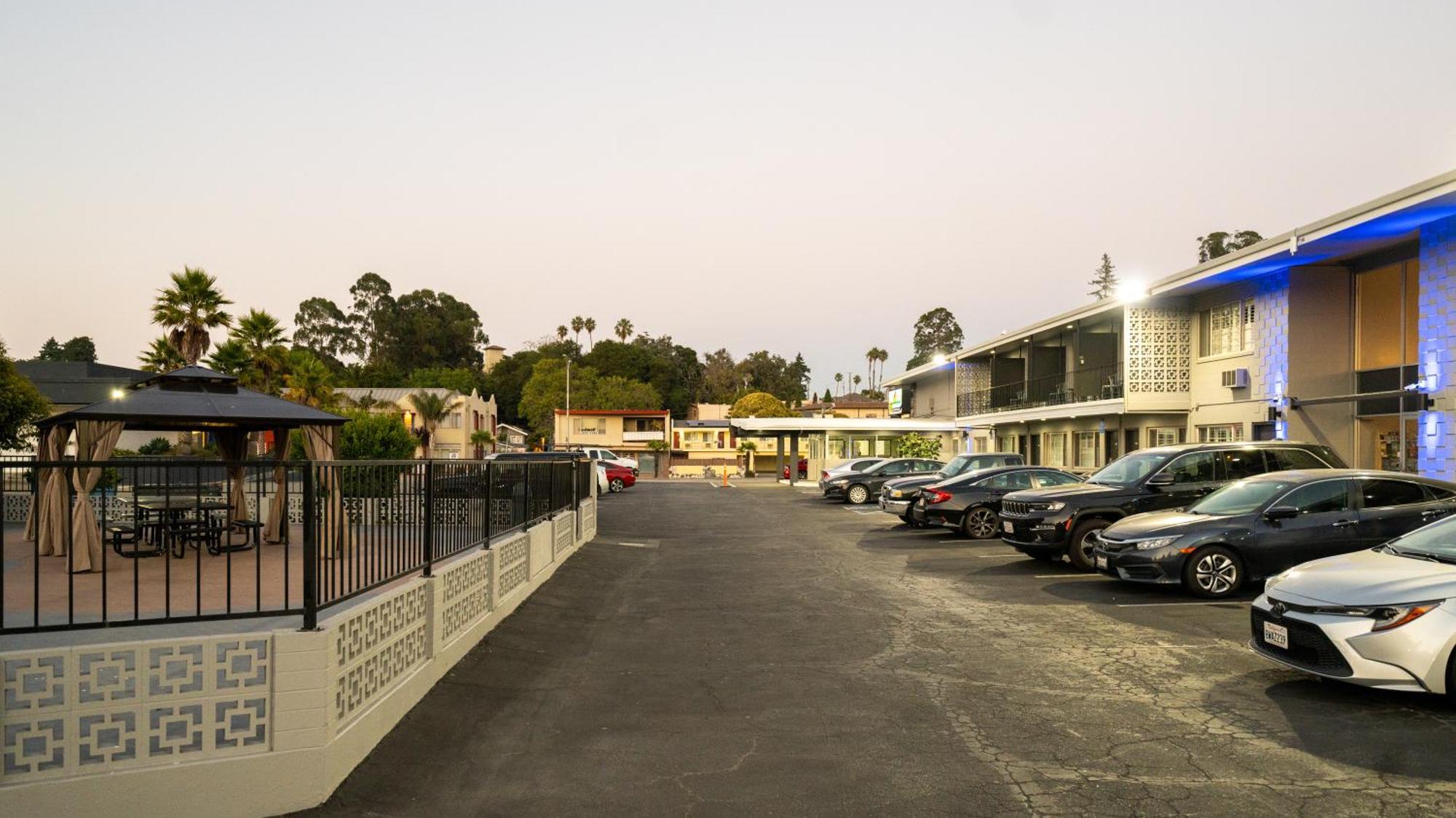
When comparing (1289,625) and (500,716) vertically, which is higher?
(1289,625)

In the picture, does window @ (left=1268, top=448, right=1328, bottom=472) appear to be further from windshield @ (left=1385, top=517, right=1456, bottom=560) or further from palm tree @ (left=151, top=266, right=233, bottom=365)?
palm tree @ (left=151, top=266, right=233, bottom=365)

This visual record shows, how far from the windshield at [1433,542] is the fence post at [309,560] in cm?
777

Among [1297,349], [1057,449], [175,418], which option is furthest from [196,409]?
[1057,449]

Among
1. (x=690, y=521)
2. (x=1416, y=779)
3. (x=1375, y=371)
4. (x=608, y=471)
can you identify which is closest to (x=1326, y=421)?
(x=1375, y=371)

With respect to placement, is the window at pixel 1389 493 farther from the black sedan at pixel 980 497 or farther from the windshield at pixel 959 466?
the windshield at pixel 959 466

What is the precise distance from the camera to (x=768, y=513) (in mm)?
28125

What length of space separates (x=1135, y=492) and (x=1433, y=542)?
720 cm

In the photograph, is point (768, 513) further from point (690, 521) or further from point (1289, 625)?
point (1289, 625)

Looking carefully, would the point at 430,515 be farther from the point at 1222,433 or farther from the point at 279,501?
the point at 1222,433

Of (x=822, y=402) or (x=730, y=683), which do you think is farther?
(x=822, y=402)

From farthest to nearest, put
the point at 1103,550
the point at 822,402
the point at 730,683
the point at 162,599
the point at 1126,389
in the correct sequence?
1. the point at 822,402
2. the point at 1126,389
3. the point at 1103,550
4. the point at 730,683
5. the point at 162,599

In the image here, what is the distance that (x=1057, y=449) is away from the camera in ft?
120

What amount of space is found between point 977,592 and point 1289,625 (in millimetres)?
5548

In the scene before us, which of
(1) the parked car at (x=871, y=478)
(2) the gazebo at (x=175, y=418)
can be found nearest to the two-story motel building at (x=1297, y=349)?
(1) the parked car at (x=871, y=478)
